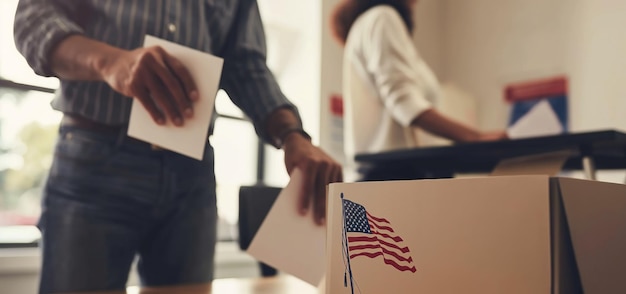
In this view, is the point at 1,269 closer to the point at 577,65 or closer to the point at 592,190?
the point at 592,190

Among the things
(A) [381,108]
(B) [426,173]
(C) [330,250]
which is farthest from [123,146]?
(A) [381,108]

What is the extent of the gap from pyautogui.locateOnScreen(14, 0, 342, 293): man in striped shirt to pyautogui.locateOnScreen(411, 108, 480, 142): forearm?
2.95 feet

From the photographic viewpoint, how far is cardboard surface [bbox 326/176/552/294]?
0.31 m

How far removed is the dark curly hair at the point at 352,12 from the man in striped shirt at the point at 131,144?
96cm

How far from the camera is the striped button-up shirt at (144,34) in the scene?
624 millimetres

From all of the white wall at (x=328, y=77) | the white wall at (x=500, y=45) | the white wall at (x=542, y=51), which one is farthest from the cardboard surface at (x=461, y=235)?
the white wall at (x=500, y=45)

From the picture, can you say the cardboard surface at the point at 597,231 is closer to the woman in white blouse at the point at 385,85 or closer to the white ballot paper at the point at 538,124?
the woman in white blouse at the point at 385,85

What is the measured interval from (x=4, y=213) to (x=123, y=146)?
1069 mm

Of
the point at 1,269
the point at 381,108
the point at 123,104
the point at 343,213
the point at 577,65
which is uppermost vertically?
the point at 577,65

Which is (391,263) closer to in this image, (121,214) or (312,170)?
(312,170)

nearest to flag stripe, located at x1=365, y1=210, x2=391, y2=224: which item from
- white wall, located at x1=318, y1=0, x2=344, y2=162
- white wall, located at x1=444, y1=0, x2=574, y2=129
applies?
white wall, located at x1=318, y1=0, x2=344, y2=162

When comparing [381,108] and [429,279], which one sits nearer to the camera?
[429,279]

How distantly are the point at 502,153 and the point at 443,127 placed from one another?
1.26ft

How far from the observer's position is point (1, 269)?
149 centimetres
